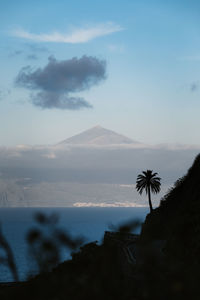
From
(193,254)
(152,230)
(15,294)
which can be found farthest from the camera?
(152,230)

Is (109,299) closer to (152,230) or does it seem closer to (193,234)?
(193,234)

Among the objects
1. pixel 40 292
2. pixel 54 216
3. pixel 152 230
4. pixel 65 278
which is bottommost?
pixel 152 230

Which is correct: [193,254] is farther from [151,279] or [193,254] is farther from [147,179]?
[147,179]

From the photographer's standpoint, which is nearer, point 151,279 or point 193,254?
point 151,279

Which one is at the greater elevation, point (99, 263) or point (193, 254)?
point (99, 263)

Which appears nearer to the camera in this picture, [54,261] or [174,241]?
[54,261]

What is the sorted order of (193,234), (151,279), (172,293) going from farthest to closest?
(193,234), (151,279), (172,293)

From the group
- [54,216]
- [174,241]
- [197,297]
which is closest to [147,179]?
[174,241]

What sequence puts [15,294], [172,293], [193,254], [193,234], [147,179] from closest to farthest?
1. [172,293]
2. [15,294]
3. [193,254]
4. [193,234]
5. [147,179]

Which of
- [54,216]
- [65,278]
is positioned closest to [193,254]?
[54,216]
